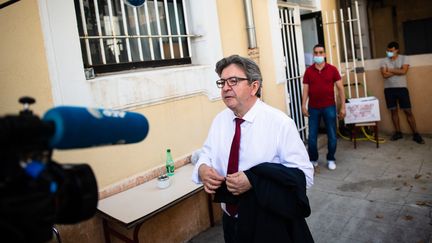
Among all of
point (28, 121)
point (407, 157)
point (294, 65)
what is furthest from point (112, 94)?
point (407, 157)

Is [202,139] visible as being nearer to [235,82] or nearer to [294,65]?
[235,82]

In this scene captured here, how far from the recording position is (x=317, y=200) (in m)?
4.37

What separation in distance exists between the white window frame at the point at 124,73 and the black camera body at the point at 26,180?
2.00 metres

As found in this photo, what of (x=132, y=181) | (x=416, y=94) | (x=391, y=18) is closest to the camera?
(x=132, y=181)

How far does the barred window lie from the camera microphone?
2.28 metres

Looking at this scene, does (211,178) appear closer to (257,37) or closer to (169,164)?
(169,164)

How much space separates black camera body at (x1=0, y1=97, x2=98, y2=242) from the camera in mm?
714

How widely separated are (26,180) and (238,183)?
1.25m

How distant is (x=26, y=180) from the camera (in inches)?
29.8

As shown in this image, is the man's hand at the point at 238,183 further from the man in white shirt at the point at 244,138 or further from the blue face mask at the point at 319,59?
the blue face mask at the point at 319,59

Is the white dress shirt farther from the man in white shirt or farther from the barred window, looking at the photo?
the barred window

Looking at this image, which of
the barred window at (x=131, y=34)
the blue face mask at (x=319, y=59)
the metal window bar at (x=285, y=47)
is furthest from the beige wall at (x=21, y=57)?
the metal window bar at (x=285, y=47)

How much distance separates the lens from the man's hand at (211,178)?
2.00 meters

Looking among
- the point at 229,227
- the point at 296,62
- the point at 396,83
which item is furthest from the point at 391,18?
the point at 229,227
